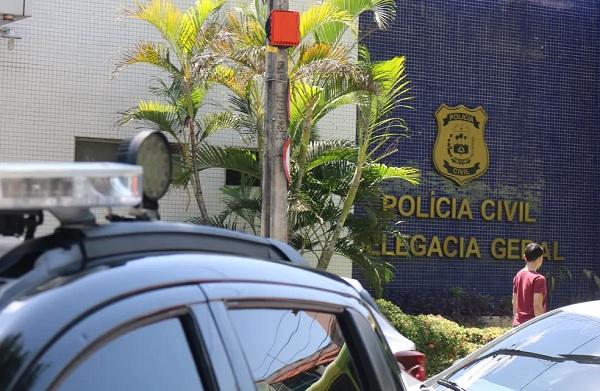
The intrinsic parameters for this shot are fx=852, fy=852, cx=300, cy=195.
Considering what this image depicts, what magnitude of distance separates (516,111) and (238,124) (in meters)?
5.89

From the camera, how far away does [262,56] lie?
9.50 meters

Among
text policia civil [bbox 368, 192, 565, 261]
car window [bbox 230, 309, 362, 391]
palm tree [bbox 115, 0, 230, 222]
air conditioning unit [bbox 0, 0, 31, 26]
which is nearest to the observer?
car window [bbox 230, 309, 362, 391]

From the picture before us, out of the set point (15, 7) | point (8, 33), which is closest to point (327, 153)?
point (15, 7)

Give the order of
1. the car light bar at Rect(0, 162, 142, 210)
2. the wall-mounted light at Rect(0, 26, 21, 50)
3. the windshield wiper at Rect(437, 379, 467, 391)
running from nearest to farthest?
the car light bar at Rect(0, 162, 142, 210) < the windshield wiper at Rect(437, 379, 467, 391) < the wall-mounted light at Rect(0, 26, 21, 50)

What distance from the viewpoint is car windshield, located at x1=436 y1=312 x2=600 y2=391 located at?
14.6 feet

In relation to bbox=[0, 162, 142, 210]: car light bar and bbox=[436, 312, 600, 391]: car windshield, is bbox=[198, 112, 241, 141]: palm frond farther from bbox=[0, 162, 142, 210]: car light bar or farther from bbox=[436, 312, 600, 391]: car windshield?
bbox=[0, 162, 142, 210]: car light bar

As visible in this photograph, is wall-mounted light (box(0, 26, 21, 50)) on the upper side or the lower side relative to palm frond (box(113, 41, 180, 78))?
upper

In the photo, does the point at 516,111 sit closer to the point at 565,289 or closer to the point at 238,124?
the point at 565,289

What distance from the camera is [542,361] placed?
468 cm

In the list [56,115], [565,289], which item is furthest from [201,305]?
[565,289]

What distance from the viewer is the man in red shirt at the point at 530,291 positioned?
793 centimetres

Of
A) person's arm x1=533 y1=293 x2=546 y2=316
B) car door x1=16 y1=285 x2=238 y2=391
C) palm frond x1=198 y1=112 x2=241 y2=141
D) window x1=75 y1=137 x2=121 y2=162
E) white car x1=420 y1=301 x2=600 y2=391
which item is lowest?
person's arm x1=533 y1=293 x2=546 y2=316

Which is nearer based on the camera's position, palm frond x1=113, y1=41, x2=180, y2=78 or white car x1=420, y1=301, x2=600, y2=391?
white car x1=420, y1=301, x2=600, y2=391

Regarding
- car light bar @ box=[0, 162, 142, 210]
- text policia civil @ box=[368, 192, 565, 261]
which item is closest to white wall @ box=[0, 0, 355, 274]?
text policia civil @ box=[368, 192, 565, 261]
